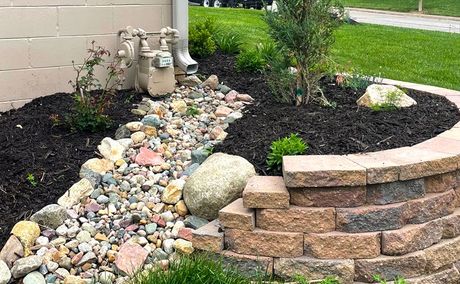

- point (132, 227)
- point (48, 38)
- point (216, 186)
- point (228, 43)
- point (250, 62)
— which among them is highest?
point (48, 38)

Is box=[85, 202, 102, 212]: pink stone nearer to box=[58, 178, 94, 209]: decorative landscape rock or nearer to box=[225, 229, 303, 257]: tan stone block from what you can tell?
box=[58, 178, 94, 209]: decorative landscape rock

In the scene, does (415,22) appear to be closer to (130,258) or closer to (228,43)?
(228,43)

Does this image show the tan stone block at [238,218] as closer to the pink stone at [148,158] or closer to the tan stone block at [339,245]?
the tan stone block at [339,245]

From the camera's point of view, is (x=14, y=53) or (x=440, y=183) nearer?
(x=440, y=183)

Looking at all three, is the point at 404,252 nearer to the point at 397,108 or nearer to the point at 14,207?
the point at 397,108

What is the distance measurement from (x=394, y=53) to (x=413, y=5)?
2207 cm

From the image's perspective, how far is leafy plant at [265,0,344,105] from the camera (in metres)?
4.13

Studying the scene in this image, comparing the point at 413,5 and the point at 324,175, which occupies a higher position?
the point at 413,5

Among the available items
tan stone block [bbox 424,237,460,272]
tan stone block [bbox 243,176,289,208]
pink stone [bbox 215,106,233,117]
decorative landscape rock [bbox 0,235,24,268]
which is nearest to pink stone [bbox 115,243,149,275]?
decorative landscape rock [bbox 0,235,24,268]

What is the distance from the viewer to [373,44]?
386 inches

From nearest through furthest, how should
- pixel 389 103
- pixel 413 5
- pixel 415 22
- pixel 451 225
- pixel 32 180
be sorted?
pixel 451 225
pixel 32 180
pixel 389 103
pixel 415 22
pixel 413 5

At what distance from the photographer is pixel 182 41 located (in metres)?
5.38

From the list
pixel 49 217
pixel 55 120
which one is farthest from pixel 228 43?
pixel 49 217

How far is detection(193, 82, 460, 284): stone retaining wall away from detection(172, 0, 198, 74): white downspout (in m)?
2.32
